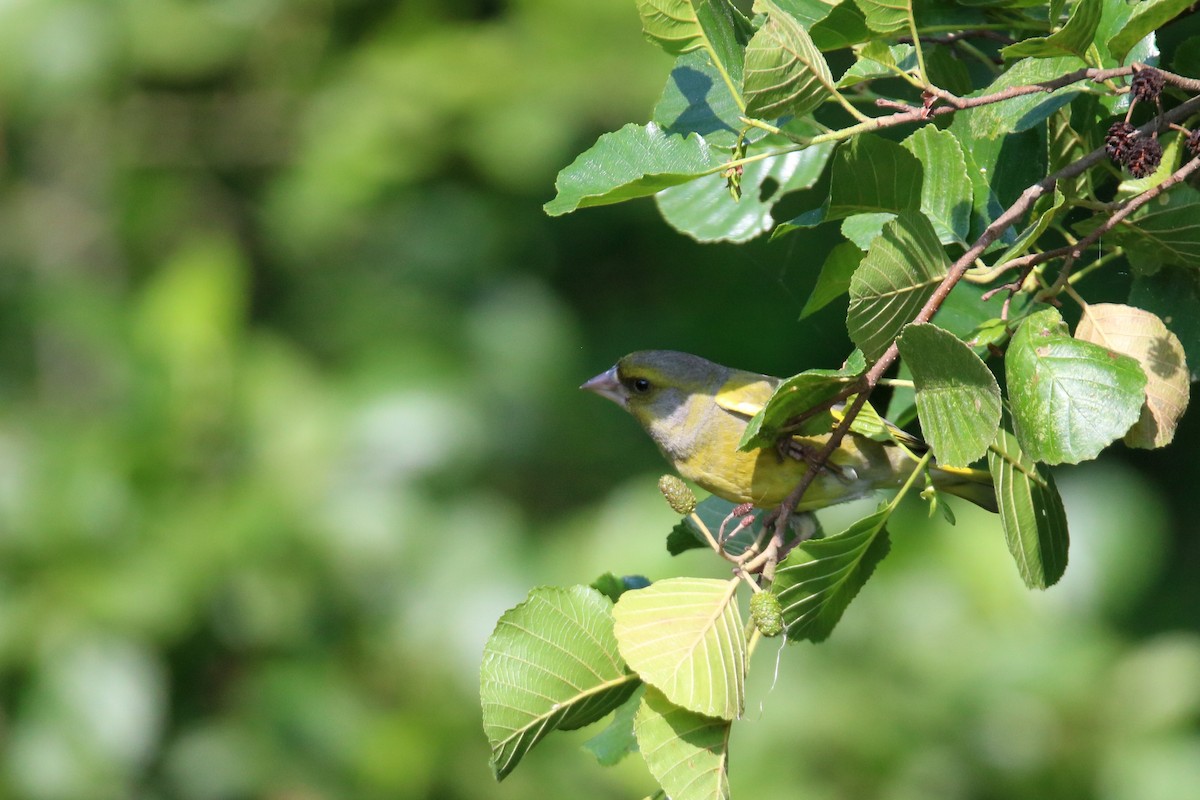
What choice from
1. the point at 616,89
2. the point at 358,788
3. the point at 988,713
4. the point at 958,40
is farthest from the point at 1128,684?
the point at 616,89

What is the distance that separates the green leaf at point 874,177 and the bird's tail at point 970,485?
63 centimetres

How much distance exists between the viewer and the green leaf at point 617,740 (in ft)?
5.31

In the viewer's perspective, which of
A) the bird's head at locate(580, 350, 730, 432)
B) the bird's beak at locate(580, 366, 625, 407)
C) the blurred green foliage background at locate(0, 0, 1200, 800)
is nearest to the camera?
the bird's head at locate(580, 350, 730, 432)

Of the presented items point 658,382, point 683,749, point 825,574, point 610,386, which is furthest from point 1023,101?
point 610,386

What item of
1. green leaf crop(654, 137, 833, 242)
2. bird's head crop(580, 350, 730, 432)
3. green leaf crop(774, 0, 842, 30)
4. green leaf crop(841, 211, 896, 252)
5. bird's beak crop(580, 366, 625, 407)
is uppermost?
green leaf crop(774, 0, 842, 30)

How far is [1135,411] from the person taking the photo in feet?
3.76

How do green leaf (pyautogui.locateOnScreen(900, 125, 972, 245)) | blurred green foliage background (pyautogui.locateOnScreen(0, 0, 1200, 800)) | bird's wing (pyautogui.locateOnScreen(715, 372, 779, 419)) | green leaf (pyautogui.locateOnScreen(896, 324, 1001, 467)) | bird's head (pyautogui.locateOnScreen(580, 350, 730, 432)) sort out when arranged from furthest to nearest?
blurred green foliage background (pyautogui.locateOnScreen(0, 0, 1200, 800))
bird's head (pyautogui.locateOnScreen(580, 350, 730, 432))
bird's wing (pyautogui.locateOnScreen(715, 372, 779, 419))
green leaf (pyautogui.locateOnScreen(900, 125, 972, 245))
green leaf (pyautogui.locateOnScreen(896, 324, 1001, 467))

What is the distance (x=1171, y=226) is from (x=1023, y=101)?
188 mm

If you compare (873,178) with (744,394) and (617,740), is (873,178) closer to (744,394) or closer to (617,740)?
(617,740)

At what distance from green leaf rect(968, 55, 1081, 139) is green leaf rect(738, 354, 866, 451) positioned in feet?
0.91

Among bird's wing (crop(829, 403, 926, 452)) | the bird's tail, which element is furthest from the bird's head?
bird's wing (crop(829, 403, 926, 452))

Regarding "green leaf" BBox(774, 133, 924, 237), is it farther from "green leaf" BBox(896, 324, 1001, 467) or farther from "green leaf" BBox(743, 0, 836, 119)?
"green leaf" BBox(896, 324, 1001, 467)

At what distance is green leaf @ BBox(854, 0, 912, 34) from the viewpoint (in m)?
1.29

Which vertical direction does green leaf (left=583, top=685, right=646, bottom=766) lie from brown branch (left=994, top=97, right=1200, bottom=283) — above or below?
below
